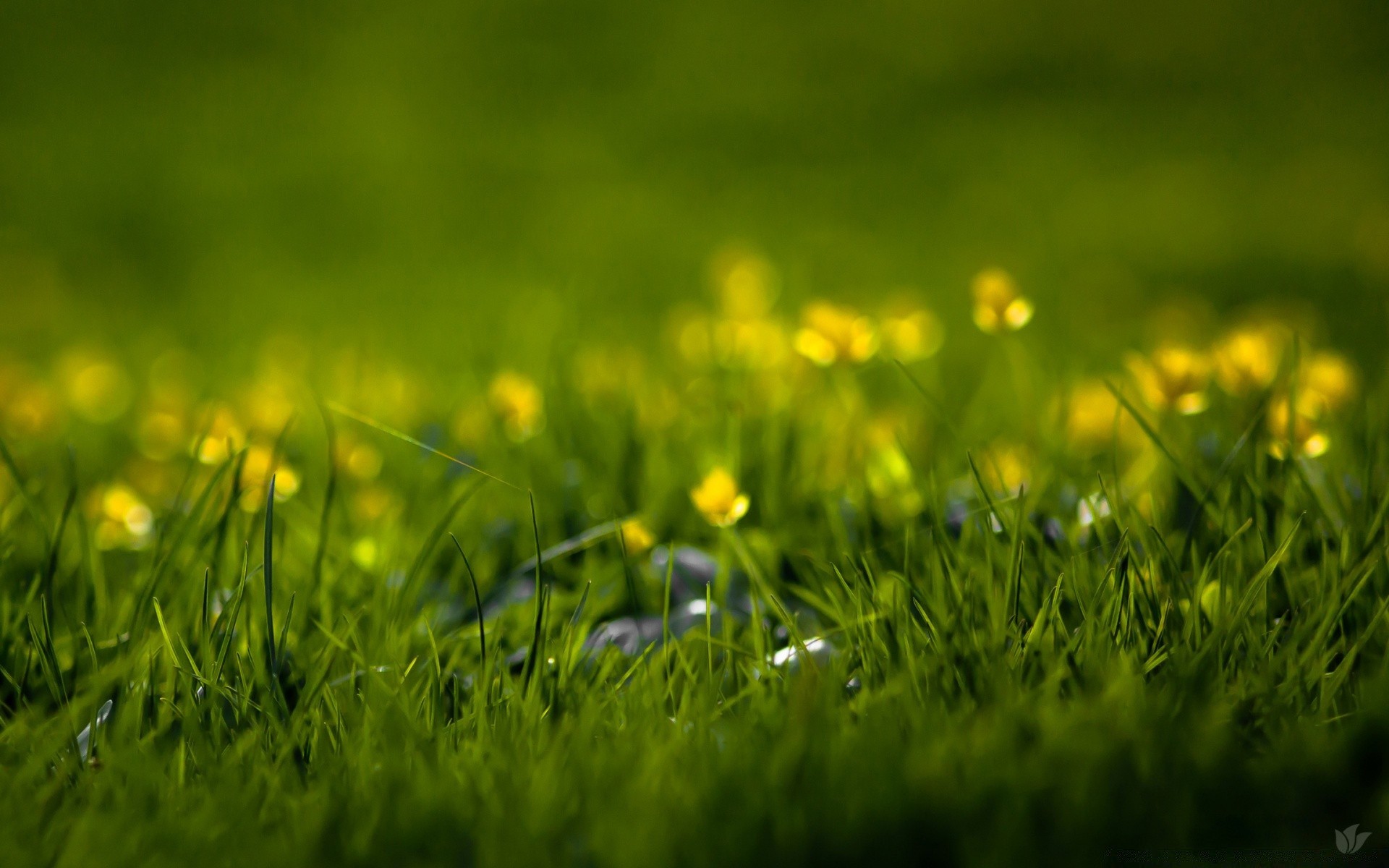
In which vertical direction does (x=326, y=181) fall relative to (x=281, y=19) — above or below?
below

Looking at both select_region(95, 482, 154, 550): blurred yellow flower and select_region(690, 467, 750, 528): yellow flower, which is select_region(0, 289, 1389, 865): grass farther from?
select_region(690, 467, 750, 528): yellow flower

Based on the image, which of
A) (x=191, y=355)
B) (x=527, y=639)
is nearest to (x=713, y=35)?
(x=191, y=355)

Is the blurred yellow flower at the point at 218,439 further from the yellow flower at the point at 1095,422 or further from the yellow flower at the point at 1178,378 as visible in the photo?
the yellow flower at the point at 1095,422

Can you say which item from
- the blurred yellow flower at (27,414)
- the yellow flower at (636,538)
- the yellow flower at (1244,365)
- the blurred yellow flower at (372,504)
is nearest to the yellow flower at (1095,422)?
the yellow flower at (1244,365)

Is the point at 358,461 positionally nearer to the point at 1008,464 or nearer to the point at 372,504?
the point at 372,504

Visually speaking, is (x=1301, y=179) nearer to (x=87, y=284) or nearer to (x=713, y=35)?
(x=713, y=35)

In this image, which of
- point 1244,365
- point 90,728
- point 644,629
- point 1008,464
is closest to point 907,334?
point 1008,464
